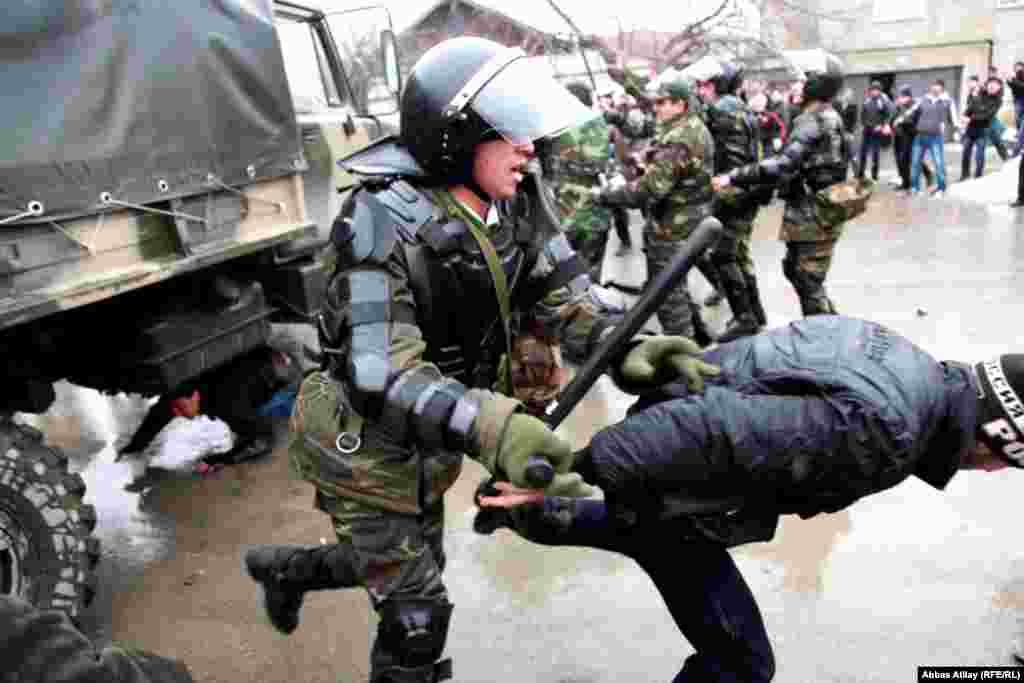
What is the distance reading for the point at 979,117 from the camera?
13.4 meters

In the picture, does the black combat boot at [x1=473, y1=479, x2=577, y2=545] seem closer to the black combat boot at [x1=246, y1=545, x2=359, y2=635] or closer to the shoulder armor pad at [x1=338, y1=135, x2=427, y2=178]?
the black combat boot at [x1=246, y1=545, x2=359, y2=635]

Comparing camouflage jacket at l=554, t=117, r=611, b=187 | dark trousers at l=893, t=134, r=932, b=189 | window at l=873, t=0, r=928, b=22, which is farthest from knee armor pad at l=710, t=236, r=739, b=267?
window at l=873, t=0, r=928, b=22

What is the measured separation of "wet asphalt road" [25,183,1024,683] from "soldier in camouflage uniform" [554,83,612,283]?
7.03 ft

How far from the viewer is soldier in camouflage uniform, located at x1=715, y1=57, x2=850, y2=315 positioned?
535 centimetres

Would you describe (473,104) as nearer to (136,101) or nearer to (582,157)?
(136,101)

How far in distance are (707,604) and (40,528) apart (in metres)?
2.14

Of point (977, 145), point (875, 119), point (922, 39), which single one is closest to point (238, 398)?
point (977, 145)

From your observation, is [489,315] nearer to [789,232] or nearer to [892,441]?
[892,441]

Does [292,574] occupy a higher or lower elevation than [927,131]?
higher

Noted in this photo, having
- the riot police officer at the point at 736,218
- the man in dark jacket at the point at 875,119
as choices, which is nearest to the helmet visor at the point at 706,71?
the riot police officer at the point at 736,218

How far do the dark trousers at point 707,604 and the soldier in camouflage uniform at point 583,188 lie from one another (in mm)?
4317

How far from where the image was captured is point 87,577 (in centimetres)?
292

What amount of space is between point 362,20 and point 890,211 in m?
8.41

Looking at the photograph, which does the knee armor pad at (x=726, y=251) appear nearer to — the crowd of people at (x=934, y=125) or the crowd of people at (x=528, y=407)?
the crowd of people at (x=528, y=407)
